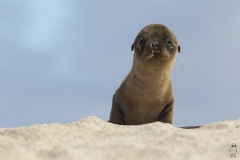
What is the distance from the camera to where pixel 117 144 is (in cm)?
360

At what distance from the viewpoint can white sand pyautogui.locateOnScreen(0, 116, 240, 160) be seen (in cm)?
333

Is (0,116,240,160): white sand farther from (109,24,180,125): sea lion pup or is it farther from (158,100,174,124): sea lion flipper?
(158,100,174,124): sea lion flipper

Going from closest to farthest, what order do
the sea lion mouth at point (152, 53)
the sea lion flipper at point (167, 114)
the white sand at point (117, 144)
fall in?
the white sand at point (117, 144) → the sea lion mouth at point (152, 53) → the sea lion flipper at point (167, 114)

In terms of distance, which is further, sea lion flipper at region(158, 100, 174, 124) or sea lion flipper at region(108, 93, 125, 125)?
sea lion flipper at region(108, 93, 125, 125)

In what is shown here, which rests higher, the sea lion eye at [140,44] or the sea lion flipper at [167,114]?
the sea lion eye at [140,44]

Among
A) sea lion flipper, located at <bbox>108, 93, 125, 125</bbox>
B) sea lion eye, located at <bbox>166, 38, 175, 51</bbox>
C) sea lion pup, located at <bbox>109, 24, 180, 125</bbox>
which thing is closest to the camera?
sea lion pup, located at <bbox>109, 24, 180, 125</bbox>

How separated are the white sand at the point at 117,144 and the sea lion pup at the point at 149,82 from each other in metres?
3.20

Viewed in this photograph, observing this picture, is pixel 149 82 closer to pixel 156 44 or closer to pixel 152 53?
pixel 152 53

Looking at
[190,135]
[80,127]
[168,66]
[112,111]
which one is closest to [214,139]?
[190,135]

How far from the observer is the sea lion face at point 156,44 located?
748 cm

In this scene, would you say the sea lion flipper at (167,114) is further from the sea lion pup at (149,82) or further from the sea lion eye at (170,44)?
the sea lion eye at (170,44)

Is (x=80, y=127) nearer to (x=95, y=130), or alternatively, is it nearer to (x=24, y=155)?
(x=95, y=130)

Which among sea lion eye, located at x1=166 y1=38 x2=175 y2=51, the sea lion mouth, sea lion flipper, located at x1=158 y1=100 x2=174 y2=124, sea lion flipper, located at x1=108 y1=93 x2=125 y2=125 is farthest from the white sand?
sea lion flipper, located at x1=108 y1=93 x2=125 y2=125

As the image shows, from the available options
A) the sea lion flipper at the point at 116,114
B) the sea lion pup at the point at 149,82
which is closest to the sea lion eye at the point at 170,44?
the sea lion pup at the point at 149,82
